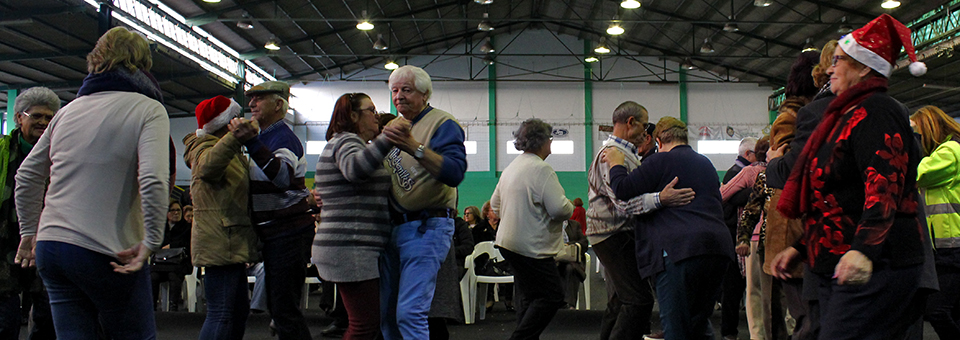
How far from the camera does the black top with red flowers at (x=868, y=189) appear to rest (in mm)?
1651

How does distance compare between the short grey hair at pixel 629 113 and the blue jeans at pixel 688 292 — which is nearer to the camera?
the blue jeans at pixel 688 292

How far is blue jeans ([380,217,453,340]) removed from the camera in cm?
249

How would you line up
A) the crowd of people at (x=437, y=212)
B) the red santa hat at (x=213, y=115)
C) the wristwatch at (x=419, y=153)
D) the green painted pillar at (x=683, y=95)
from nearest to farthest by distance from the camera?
the crowd of people at (x=437, y=212) < the wristwatch at (x=419, y=153) < the red santa hat at (x=213, y=115) < the green painted pillar at (x=683, y=95)

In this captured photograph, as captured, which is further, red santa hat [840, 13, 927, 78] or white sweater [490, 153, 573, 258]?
white sweater [490, 153, 573, 258]

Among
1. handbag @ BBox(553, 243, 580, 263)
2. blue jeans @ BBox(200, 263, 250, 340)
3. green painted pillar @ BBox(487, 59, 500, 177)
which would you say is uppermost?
green painted pillar @ BBox(487, 59, 500, 177)

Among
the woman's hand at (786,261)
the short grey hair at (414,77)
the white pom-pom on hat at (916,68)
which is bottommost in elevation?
the woman's hand at (786,261)

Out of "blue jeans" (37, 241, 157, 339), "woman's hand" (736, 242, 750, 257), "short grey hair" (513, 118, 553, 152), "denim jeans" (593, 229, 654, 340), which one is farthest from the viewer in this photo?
"woman's hand" (736, 242, 750, 257)

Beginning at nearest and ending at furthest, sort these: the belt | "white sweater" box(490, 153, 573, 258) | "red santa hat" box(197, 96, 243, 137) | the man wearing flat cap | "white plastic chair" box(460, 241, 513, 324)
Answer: the belt → the man wearing flat cap → "red santa hat" box(197, 96, 243, 137) → "white sweater" box(490, 153, 573, 258) → "white plastic chair" box(460, 241, 513, 324)

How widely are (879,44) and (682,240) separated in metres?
1.28

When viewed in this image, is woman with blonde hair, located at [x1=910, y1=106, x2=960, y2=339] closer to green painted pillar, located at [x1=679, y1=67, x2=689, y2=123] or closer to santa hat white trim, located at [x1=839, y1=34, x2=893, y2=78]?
santa hat white trim, located at [x1=839, y1=34, x2=893, y2=78]

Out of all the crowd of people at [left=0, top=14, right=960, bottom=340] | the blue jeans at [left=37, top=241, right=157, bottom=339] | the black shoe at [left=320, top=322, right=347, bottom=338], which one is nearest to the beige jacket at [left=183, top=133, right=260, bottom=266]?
the crowd of people at [left=0, top=14, right=960, bottom=340]

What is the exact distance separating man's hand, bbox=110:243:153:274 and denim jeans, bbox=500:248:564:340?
200 centimetres

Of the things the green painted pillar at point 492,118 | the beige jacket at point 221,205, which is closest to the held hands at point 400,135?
the beige jacket at point 221,205

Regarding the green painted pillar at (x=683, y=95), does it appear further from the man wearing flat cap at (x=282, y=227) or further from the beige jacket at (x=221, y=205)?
the beige jacket at (x=221, y=205)
